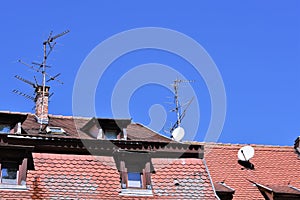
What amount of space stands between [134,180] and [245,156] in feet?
22.0

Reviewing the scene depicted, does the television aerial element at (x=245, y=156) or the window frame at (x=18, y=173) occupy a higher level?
the television aerial element at (x=245, y=156)

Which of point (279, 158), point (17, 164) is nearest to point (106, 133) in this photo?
point (17, 164)

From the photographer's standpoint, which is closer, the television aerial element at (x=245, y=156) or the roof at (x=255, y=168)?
the roof at (x=255, y=168)

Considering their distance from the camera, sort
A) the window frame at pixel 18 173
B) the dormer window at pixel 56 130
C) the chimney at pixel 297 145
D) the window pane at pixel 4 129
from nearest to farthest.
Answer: the window frame at pixel 18 173
the window pane at pixel 4 129
the dormer window at pixel 56 130
the chimney at pixel 297 145

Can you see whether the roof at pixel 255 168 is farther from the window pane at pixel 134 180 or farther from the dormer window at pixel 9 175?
the dormer window at pixel 9 175

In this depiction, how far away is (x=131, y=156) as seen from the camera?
22.0m

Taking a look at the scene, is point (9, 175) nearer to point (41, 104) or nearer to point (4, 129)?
point (4, 129)

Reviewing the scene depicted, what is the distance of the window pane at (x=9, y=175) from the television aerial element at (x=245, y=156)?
9.62 metres

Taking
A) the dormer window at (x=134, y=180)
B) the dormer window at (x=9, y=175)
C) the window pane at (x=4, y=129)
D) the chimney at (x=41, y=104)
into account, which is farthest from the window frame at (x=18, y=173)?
the chimney at (x=41, y=104)

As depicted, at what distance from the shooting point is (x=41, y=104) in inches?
1065

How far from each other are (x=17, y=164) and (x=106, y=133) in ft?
12.6

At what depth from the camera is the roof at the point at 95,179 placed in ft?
66.9

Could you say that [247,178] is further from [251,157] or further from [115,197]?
[115,197]

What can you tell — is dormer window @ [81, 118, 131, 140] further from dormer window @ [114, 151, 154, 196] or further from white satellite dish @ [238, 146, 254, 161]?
white satellite dish @ [238, 146, 254, 161]
